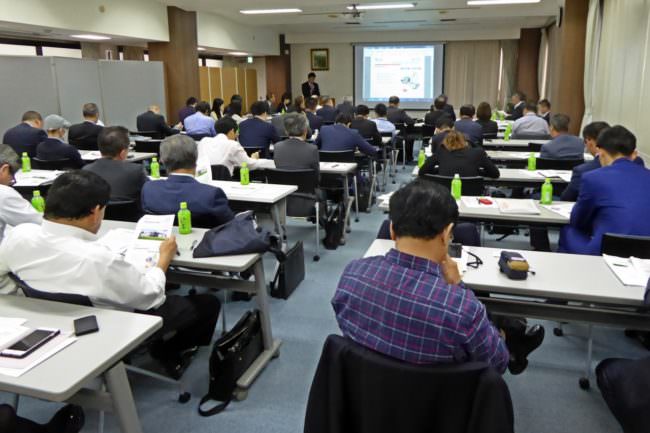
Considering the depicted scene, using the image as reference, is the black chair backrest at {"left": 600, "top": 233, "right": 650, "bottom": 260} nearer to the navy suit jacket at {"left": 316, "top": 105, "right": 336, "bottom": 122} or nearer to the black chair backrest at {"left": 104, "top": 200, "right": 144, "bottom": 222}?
the black chair backrest at {"left": 104, "top": 200, "right": 144, "bottom": 222}

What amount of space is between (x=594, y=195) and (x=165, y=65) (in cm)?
945

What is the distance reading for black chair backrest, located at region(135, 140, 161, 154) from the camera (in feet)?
23.7

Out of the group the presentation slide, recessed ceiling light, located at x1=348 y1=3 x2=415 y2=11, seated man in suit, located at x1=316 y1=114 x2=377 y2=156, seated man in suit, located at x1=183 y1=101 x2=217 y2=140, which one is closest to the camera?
seated man in suit, located at x1=316 y1=114 x2=377 y2=156

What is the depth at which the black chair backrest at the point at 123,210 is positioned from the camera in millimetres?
3652

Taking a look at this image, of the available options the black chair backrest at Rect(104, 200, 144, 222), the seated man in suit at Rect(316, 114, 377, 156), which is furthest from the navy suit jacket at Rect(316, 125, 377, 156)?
the black chair backrest at Rect(104, 200, 144, 222)

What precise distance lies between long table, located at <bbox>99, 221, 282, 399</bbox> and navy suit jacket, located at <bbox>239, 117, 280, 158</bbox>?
3.53 m

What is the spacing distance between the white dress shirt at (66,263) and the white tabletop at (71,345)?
0.08m

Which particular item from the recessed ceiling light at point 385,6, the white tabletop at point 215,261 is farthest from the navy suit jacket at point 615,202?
the recessed ceiling light at point 385,6

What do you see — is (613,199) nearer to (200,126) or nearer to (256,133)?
(256,133)

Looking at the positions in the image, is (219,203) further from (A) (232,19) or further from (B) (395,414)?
(A) (232,19)

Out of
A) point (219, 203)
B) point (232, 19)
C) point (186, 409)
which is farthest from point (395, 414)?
point (232, 19)

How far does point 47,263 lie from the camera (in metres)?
2.06

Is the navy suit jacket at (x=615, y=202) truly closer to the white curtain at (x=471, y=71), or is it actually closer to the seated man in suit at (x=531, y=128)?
the seated man in suit at (x=531, y=128)

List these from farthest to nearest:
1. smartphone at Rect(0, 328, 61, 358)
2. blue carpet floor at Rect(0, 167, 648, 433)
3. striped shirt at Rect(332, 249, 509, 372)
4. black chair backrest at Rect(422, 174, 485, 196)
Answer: black chair backrest at Rect(422, 174, 485, 196), blue carpet floor at Rect(0, 167, 648, 433), smartphone at Rect(0, 328, 61, 358), striped shirt at Rect(332, 249, 509, 372)
